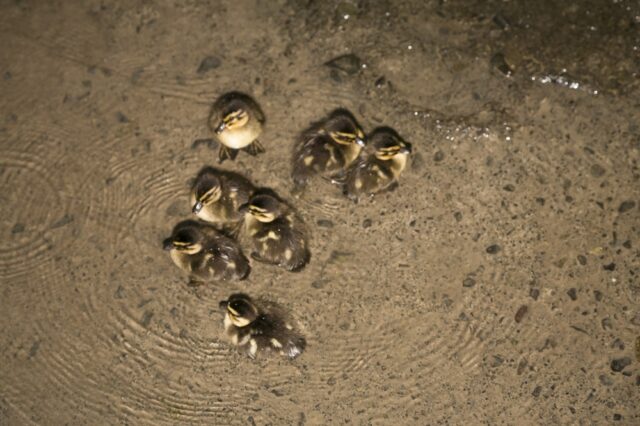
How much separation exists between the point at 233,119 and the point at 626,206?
75.6 inches

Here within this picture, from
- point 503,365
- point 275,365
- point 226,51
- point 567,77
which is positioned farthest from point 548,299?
point 226,51

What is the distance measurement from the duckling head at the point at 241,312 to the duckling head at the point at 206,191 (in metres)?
0.45

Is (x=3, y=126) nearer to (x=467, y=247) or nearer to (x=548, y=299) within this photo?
(x=467, y=247)

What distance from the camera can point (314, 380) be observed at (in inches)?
112

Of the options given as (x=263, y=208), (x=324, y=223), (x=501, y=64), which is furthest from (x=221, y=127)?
(x=501, y=64)

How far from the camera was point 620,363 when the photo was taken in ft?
9.23

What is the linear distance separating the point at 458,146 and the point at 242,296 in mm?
1291

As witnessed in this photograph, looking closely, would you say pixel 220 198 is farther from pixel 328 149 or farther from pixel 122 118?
pixel 122 118

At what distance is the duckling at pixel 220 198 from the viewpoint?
2.74m

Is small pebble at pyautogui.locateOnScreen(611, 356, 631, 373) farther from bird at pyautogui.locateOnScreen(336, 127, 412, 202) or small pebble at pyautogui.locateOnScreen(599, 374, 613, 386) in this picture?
bird at pyautogui.locateOnScreen(336, 127, 412, 202)

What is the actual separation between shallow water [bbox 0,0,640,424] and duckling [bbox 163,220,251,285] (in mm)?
146

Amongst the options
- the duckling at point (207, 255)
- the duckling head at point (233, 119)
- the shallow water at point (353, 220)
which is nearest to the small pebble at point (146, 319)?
the shallow water at point (353, 220)

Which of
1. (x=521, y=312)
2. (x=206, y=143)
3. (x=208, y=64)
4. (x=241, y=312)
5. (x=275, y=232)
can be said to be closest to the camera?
(x=241, y=312)

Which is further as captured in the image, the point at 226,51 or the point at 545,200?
the point at 226,51
